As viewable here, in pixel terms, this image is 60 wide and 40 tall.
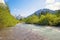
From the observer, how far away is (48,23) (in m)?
62.7

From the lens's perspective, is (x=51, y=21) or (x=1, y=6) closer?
(x=1, y=6)

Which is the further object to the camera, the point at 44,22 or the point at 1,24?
the point at 44,22

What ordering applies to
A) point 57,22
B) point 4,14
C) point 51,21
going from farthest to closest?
point 51,21 < point 57,22 < point 4,14

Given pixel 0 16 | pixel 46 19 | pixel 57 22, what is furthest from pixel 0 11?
pixel 46 19

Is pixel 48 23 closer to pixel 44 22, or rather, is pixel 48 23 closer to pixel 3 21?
pixel 44 22

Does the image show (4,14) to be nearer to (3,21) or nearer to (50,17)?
(3,21)

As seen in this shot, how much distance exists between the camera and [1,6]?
140 ft

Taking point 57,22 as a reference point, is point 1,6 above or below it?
above

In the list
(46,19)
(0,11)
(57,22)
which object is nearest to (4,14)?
(0,11)

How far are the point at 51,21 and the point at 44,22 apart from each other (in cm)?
512

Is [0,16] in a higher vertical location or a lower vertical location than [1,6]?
lower

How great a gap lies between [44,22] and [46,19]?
1.58 m

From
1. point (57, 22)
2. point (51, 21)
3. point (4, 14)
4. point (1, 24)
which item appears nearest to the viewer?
point (1, 24)

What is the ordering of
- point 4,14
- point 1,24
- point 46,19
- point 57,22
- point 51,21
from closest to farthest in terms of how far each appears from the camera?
point 1,24, point 4,14, point 57,22, point 51,21, point 46,19
